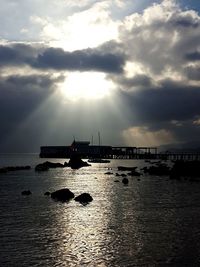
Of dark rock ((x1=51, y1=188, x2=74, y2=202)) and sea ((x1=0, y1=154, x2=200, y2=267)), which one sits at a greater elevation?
dark rock ((x1=51, y1=188, x2=74, y2=202))

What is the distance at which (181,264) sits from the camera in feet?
77.5

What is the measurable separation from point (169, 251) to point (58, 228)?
11.6 m

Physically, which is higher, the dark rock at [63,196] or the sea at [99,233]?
the dark rock at [63,196]

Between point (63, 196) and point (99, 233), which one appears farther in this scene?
point (63, 196)

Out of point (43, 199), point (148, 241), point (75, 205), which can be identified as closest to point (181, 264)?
point (148, 241)

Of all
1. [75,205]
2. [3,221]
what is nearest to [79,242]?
[3,221]

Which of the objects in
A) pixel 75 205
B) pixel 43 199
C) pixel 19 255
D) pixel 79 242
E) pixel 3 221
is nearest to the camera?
pixel 19 255

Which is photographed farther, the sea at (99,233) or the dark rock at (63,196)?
the dark rock at (63,196)

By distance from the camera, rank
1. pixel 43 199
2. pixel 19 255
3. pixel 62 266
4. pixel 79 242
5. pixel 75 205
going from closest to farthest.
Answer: pixel 62 266
pixel 19 255
pixel 79 242
pixel 75 205
pixel 43 199

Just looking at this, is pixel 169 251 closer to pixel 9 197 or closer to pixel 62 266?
pixel 62 266

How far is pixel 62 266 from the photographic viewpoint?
23125mm

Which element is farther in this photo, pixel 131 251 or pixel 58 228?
pixel 58 228

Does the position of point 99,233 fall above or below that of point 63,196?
below

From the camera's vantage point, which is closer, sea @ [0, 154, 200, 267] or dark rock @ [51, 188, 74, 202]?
sea @ [0, 154, 200, 267]
